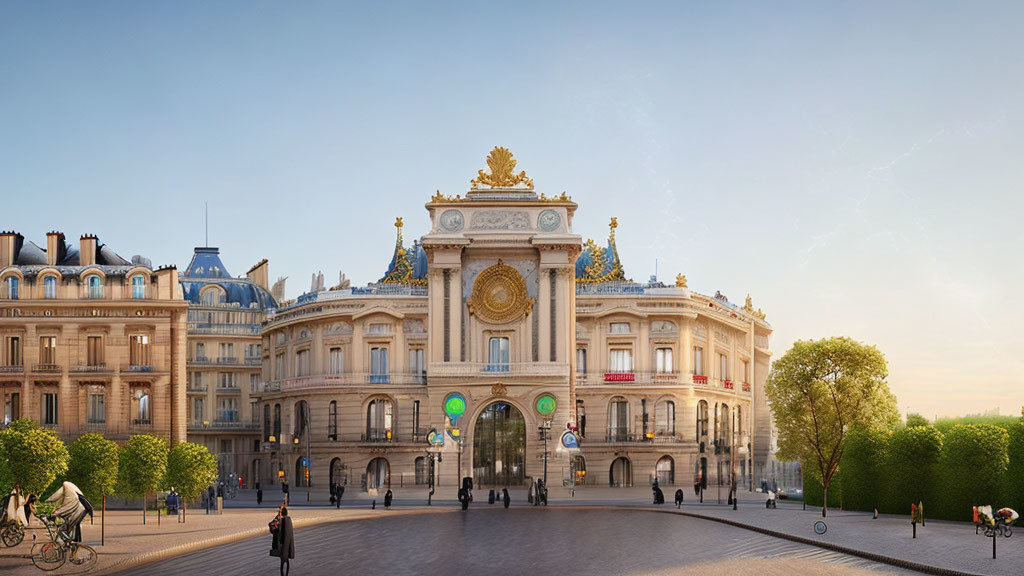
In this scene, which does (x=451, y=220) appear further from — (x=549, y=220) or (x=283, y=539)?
(x=283, y=539)

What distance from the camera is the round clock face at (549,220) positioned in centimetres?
9381

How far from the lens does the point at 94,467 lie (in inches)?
2247

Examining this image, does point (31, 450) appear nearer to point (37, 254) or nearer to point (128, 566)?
point (128, 566)

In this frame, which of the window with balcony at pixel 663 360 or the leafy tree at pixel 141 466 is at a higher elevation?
the window with balcony at pixel 663 360

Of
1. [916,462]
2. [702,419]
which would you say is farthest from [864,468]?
[702,419]

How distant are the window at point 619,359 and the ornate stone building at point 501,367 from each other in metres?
0.12

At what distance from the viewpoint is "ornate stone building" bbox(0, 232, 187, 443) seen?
72812 mm

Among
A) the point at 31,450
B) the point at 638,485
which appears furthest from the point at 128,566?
the point at 638,485

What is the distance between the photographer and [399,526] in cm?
5716

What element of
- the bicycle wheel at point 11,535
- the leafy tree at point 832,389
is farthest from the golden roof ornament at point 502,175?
the bicycle wheel at point 11,535

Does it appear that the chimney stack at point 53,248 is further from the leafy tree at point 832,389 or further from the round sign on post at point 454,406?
the leafy tree at point 832,389

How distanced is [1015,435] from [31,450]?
149 ft

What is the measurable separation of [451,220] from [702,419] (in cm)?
2718

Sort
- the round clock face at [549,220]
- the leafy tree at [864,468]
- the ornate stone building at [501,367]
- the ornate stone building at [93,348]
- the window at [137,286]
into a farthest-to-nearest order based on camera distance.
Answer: the round clock face at [549,220] → the ornate stone building at [501,367] → the window at [137,286] → the ornate stone building at [93,348] → the leafy tree at [864,468]
